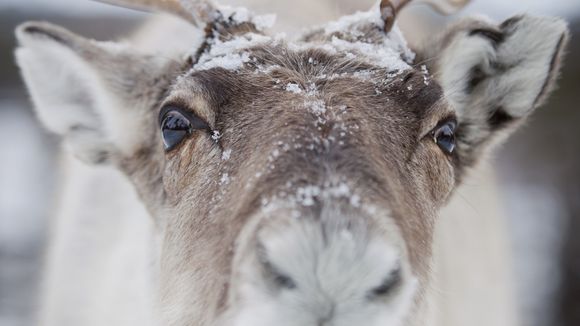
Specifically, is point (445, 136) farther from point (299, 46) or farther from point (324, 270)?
point (324, 270)

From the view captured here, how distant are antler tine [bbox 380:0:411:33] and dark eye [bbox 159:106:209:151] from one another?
3.79ft

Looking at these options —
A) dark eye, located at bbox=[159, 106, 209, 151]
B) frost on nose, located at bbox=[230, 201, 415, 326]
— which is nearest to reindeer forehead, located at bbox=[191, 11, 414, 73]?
dark eye, located at bbox=[159, 106, 209, 151]

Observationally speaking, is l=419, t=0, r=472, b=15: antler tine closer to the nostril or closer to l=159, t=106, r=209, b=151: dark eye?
l=159, t=106, r=209, b=151: dark eye

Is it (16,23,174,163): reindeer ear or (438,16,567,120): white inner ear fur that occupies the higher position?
(16,23,174,163): reindeer ear

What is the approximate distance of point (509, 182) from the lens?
49.8 ft

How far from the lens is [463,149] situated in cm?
428

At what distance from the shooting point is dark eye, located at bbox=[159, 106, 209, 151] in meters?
3.54

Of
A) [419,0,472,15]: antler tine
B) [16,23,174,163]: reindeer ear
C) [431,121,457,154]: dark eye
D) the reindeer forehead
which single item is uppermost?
[16,23,174,163]: reindeer ear

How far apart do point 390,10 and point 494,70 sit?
650mm

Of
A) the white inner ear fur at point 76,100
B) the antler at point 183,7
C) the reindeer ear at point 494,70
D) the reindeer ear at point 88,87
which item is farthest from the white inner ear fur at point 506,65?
the white inner ear fur at point 76,100

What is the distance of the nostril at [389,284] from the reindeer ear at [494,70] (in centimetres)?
172

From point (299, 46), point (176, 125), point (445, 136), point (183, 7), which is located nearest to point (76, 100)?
point (183, 7)

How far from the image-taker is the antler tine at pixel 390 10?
4.10 meters

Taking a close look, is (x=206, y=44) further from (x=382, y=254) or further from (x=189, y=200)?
(x=382, y=254)
